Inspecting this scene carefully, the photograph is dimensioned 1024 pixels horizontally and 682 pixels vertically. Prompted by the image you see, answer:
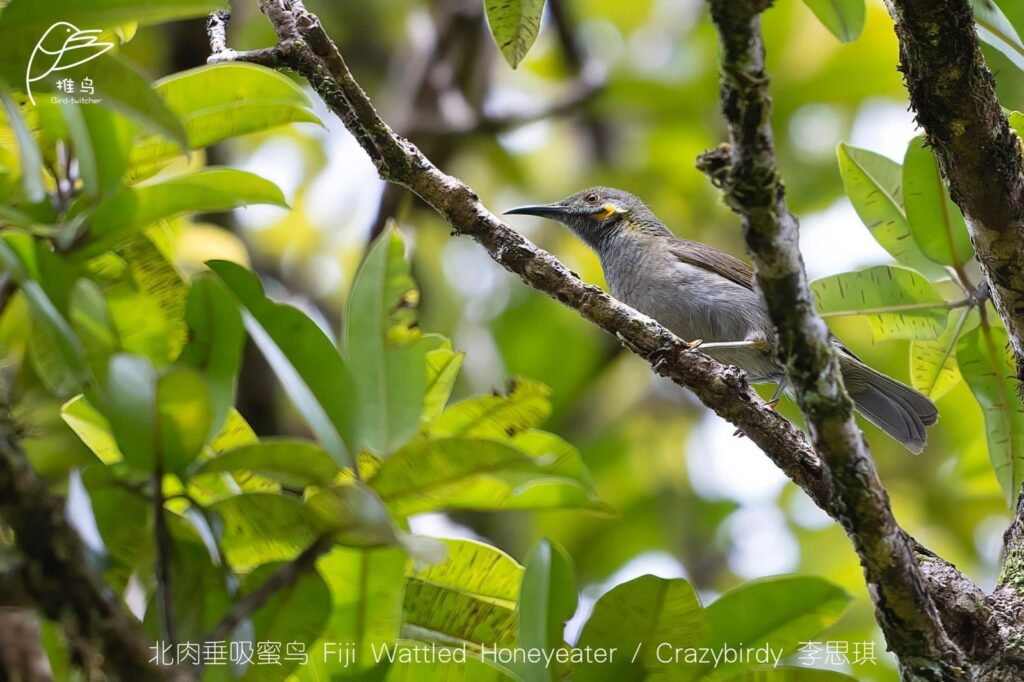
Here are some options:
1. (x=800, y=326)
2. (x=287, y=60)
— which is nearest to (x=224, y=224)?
(x=287, y=60)

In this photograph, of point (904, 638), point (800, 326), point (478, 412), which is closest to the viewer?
point (800, 326)

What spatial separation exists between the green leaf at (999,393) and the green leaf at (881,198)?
32 centimetres

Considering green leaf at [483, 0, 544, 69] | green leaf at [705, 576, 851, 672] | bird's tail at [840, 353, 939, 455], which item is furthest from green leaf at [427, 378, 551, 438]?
bird's tail at [840, 353, 939, 455]

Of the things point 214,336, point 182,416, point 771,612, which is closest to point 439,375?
point 214,336

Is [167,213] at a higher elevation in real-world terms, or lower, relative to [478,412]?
higher

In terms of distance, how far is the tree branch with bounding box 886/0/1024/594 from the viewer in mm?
2691

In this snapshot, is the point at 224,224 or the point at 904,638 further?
the point at 224,224

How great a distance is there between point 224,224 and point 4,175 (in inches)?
164

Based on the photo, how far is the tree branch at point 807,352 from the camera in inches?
→ 81.8

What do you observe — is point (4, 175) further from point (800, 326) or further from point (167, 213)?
point (800, 326)

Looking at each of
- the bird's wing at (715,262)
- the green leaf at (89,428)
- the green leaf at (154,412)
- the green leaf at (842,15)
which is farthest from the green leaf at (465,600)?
the bird's wing at (715,262)

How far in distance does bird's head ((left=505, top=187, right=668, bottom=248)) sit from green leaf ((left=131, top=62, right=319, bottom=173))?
11.5ft

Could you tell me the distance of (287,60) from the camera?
2975mm

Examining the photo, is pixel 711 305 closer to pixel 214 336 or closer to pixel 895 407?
pixel 895 407
